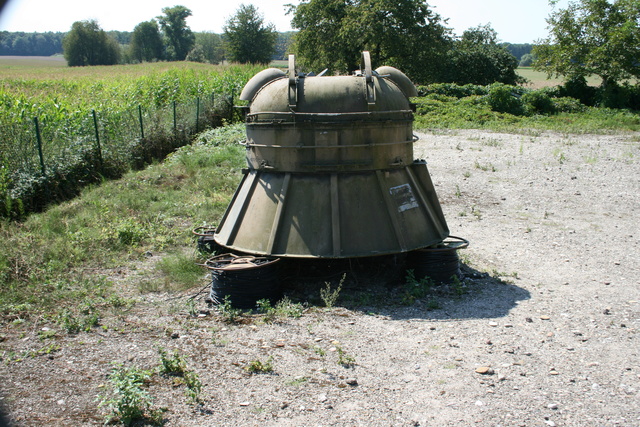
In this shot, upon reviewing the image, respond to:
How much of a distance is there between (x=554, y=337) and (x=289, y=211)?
9.84ft

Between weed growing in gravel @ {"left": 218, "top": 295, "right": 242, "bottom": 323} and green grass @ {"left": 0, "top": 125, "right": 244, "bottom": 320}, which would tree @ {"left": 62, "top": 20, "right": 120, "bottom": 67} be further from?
weed growing in gravel @ {"left": 218, "top": 295, "right": 242, "bottom": 323}

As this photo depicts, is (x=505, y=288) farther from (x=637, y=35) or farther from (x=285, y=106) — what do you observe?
(x=637, y=35)

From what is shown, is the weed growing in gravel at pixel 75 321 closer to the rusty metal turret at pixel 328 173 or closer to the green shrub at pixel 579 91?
the rusty metal turret at pixel 328 173

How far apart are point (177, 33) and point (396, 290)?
110627 millimetres

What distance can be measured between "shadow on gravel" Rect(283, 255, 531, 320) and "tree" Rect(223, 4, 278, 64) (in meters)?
66.1

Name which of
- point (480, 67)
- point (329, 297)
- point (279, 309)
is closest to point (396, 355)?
point (329, 297)

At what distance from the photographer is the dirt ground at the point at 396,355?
12.2 ft

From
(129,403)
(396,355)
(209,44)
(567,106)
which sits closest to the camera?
(129,403)

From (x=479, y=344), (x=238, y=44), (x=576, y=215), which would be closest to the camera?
(x=479, y=344)

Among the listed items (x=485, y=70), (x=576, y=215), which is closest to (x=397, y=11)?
(x=485, y=70)

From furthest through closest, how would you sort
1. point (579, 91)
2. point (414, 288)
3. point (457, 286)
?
point (579, 91) → point (457, 286) → point (414, 288)

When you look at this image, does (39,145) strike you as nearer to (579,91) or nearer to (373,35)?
(579,91)

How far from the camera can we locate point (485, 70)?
4488cm

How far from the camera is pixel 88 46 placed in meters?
86.6
